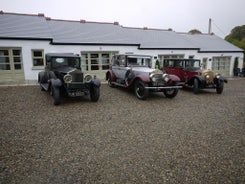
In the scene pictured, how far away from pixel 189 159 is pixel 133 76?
5628mm

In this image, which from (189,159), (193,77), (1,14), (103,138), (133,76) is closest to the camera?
(189,159)

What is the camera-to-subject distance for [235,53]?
19.8 metres

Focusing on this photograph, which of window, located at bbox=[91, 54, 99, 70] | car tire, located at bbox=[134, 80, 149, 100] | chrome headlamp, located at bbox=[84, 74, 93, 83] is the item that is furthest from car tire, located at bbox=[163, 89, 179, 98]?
window, located at bbox=[91, 54, 99, 70]

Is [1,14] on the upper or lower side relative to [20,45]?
upper

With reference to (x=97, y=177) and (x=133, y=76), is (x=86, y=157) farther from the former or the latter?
(x=133, y=76)

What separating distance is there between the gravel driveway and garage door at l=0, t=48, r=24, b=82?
6.64 meters

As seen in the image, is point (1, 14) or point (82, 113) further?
point (1, 14)

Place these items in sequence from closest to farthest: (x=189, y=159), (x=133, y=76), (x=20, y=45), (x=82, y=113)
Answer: (x=189, y=159) → (x=82, y=113) → (x=133, y=76) → (x=20, y=45)

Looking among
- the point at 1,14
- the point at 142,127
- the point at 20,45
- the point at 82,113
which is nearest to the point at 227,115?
the point at 142,127

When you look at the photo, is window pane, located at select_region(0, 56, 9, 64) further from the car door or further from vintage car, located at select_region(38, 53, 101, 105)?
the car door

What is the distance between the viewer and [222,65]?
19734 mm

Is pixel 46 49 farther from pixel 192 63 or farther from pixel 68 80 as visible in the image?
pixel 192 63

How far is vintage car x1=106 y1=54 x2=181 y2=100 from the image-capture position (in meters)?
7.55

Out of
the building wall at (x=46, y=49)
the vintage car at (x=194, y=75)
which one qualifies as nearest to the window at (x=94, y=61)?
the building wall at (x=46, y=49)
